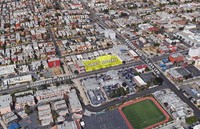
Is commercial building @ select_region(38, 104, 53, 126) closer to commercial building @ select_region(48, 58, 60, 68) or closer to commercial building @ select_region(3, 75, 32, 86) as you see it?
commercial building @ select_region(3, 75, 32, 86)

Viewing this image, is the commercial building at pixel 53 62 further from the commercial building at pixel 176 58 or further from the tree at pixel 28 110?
the commercial building at pixel 176 58

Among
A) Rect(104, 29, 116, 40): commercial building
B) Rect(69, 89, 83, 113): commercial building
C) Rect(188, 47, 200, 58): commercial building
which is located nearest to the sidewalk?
Rect(69, 89, 83, 113): commercial building

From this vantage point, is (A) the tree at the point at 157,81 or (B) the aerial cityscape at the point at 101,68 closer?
(B) the aerial cityscape at the point at 101,68

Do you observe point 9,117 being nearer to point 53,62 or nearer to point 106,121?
point 106,121

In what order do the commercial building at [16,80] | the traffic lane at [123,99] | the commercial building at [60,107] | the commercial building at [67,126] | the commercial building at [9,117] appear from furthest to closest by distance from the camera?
1. the commercial building at [16,80]
2. the traffic lane at [123,99]
3. the commercial building at [60,107]
4. the commercial building at [9,117]
5. the commercial building at [67,126]

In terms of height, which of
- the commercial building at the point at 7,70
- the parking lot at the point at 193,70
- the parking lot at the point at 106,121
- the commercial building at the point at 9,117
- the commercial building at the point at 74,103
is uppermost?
the parking lot at the point at 193,70

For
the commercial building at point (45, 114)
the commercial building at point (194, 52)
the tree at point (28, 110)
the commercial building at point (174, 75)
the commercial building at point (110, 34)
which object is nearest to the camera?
the commercial building at point (45, 114)

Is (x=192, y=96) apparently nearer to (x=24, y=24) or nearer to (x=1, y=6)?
(x=24, y=24)

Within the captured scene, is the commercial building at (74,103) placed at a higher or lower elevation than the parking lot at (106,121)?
higher

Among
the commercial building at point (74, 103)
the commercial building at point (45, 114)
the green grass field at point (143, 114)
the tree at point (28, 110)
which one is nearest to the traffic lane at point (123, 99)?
the commercial building at point (74, 103)
